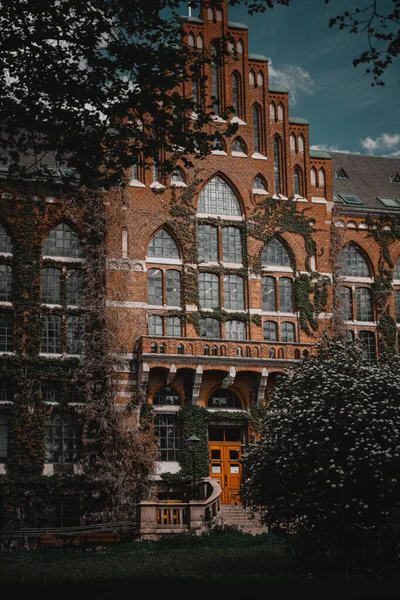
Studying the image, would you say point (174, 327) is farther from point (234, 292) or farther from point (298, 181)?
point (298, 181)

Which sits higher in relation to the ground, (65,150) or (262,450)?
(65,150)

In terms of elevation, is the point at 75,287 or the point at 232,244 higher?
the point at 232,244

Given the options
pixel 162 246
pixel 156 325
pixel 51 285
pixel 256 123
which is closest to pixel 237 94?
pixel 256 123

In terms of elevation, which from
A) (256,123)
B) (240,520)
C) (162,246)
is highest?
(256,123)

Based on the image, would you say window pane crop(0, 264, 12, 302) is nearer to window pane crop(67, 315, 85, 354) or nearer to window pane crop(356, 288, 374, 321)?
window pane crop(67, 315, 85, 354)

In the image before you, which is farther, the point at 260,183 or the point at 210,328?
the point at 260,183

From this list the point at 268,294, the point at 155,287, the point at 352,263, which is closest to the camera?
the point at 155,287

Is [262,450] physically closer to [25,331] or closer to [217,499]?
[217,499]

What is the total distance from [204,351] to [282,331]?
4482 mm

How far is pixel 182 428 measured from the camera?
38656 mm

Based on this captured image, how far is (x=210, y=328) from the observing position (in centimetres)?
4038

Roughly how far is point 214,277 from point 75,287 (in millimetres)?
6191

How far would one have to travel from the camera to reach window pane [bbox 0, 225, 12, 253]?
39.2 meters

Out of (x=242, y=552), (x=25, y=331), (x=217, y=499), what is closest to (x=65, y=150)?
(x=242, y=552)
